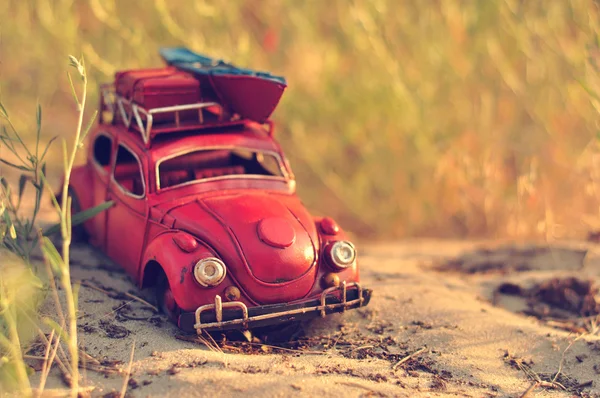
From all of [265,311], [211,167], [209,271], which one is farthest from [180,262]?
[211,167]

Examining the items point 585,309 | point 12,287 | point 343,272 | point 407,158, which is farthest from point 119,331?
point 407,158

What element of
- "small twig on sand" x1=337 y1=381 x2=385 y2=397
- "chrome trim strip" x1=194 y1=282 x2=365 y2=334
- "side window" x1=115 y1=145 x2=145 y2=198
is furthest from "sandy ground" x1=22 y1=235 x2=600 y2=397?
"side window" x1=115 y1=145 x2=145 y2=198

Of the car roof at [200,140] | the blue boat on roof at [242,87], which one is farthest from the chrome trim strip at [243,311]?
the blue boat on roof at [242,87]

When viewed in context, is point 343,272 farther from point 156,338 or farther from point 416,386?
point 156,338

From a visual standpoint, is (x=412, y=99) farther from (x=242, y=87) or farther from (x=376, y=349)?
(x=376, y=349)

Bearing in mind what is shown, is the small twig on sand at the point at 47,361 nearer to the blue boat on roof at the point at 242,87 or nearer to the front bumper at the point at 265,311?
the front bumper at the point at 265,311
